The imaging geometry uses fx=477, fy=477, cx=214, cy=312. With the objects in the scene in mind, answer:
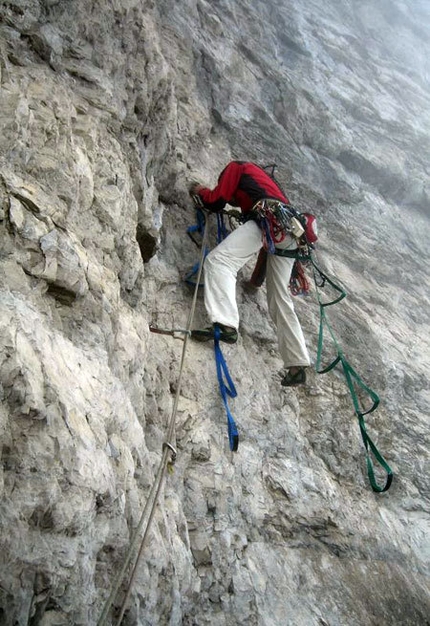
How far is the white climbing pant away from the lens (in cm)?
386

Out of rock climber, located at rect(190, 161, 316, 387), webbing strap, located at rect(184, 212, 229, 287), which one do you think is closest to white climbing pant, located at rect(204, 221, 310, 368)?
rock climber, located at rect(190, 161, 316, 387)

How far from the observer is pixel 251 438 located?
348cm

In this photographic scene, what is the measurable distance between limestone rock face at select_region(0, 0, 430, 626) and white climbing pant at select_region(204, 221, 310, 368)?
0.81 ft

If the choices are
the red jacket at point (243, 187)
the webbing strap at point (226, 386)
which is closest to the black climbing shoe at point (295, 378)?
the webbing strap at point (226, 386)

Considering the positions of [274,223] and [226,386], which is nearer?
[226,386]

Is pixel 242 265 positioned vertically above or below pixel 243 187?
below

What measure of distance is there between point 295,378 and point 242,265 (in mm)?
1068

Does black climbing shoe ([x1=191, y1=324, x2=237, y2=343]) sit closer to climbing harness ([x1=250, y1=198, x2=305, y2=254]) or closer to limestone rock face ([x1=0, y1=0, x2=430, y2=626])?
limestone rock face ([x1=0, y1=0, x2=430, y2=626])

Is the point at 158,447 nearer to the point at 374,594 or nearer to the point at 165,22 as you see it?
the point at 374,594

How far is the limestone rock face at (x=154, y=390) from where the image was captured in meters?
1.86

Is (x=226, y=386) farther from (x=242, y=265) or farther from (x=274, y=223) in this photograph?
(x=274, y=223)

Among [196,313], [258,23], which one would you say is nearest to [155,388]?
[196,313]

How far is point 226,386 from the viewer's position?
3.62 meters

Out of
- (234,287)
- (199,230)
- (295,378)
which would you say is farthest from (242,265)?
(295,378)
